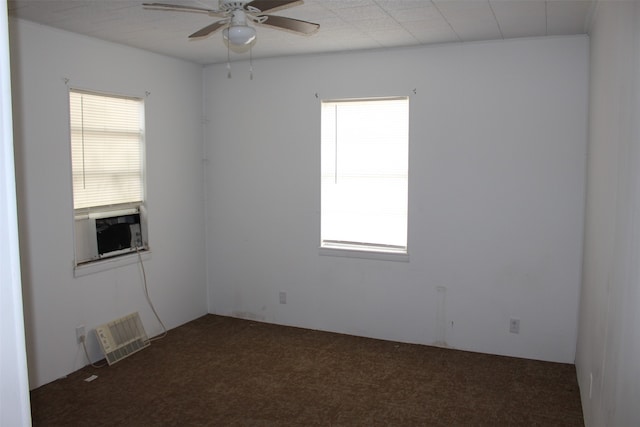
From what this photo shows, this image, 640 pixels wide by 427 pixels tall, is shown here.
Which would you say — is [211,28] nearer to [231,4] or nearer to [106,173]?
[231,4]

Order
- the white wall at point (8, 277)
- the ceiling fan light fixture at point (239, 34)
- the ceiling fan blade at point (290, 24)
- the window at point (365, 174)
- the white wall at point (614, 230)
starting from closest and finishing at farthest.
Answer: the white wall at point (8, 277) → the white wall at point (614, 230) → the ceiling fan light fixture at point (239, 34) → the ceiling fan blade at point (290, 24) → the window at point (365, 174)

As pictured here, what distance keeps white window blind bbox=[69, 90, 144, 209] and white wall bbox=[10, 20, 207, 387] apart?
0.10m

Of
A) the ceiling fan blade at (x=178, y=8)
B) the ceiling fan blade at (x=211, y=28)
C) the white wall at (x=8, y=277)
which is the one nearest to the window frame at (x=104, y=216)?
the ceiling fan blade at (x=211, y=28)

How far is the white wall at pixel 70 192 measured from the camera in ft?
12.4

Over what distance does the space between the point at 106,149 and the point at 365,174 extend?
2289 millimetres

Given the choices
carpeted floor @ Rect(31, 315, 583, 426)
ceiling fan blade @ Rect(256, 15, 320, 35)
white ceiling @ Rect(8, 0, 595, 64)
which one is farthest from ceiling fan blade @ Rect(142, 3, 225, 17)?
carpeted floor @ Rect(31, 315, 583, 426)

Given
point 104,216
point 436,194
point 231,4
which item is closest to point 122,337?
point 104,216

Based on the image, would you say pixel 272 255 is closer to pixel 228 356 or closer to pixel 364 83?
pixel 228 356

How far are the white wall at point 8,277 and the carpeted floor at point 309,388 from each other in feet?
9.78

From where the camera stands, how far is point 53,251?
3.97 m

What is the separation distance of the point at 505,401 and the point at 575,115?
7.35 ft

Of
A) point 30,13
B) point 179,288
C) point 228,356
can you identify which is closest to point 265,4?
point 30,13

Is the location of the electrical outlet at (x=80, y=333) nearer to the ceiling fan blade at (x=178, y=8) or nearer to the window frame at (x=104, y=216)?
the window frame at (x=104, y=216)

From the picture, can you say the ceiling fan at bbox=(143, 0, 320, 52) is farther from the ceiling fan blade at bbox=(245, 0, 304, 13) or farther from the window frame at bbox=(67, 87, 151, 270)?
the window frame at bbox=(67, 87, 151, 270)
